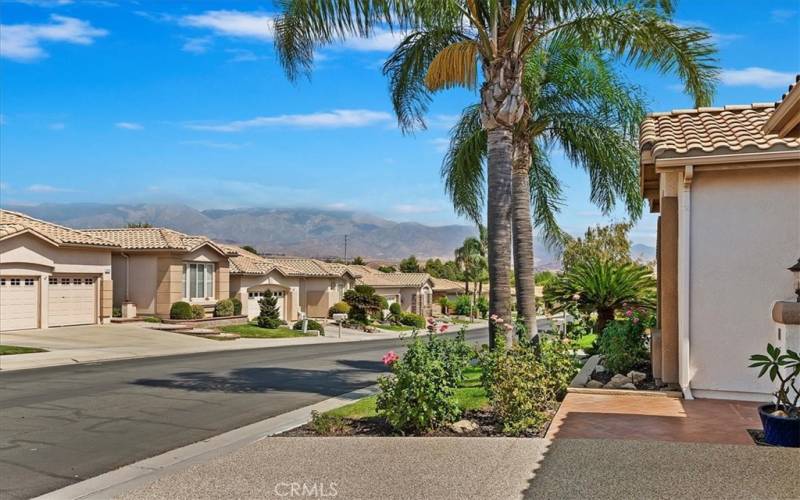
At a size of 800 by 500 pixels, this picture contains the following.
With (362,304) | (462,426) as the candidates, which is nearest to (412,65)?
(462,426)

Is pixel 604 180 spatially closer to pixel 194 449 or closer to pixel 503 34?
pixel 503 34

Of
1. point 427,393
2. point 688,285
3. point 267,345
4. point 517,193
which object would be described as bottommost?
point 267,345

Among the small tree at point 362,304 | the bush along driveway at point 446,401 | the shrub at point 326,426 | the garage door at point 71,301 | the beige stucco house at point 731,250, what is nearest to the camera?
the bush along driveway at point 446,401

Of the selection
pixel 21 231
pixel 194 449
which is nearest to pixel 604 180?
pixel 194 449

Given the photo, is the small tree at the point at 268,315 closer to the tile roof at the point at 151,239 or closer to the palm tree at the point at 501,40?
the tile roof at the point at 151,239

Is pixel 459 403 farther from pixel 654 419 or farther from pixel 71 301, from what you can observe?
pixel 71 301

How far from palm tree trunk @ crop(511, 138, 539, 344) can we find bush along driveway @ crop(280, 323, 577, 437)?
16.4ft

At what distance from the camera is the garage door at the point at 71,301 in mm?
29875

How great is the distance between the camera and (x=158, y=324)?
33.8 meters

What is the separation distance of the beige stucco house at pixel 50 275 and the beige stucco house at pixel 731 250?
A: 84.8 feet

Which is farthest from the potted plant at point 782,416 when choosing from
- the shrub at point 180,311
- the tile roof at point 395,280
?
the tile roof at point 395,280

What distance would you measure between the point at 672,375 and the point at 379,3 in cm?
778

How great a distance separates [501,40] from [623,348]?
6.12 metres

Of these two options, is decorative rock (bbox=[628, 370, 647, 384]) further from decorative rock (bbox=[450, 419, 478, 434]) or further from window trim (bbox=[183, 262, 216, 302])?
window trim (bbox=[183, 262, 216, 302])
